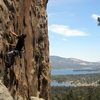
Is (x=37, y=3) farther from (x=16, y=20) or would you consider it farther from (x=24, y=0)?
(x=16, y=20)

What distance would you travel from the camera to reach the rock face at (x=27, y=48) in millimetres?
12383

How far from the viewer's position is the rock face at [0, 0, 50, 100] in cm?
1238

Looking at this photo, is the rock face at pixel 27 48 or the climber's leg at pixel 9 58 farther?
the rock face at pixel 27 48

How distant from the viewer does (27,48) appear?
1591cm

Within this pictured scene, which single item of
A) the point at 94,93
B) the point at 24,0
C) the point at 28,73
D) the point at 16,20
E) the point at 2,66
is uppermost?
the point at 24,0

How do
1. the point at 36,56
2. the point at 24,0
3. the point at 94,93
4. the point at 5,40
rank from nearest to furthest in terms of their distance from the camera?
the point at 5,40
the point at 24,0
the point at 36,56
the point at 94,93

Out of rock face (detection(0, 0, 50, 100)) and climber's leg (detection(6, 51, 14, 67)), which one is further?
rock face (detection(0, 0, 50, 100))

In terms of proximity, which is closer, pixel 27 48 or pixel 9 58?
pixel 9 58

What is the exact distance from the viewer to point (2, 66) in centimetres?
1177

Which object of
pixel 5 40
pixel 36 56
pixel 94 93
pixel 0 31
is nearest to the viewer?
pixel 0 31

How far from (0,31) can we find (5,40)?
0.95 meters

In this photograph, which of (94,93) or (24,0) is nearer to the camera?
(24,0)

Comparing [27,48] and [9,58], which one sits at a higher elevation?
[27,48]

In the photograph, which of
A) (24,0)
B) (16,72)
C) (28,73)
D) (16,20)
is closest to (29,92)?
(28,73)
